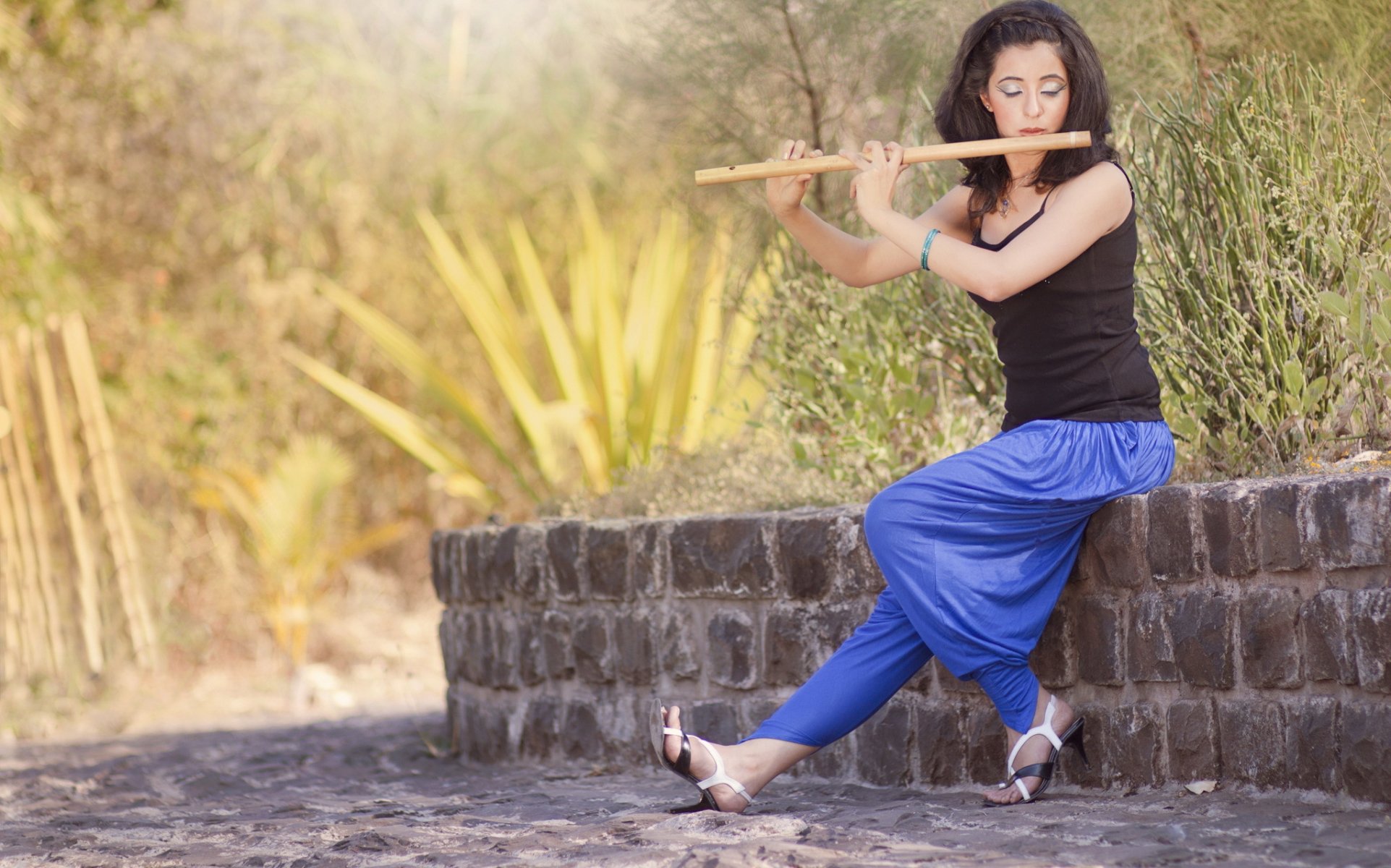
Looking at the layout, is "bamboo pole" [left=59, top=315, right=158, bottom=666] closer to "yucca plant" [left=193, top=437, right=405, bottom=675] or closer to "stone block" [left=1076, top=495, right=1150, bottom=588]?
"yucca plant" [left=193, top=437, right=405, bottom=675]

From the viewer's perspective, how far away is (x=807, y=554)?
2.75 metres

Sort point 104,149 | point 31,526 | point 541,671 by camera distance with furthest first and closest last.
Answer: point 104,149
point 31,526
point 541,671

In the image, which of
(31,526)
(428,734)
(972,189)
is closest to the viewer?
(972,189)

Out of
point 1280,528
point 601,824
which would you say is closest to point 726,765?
point 601,824

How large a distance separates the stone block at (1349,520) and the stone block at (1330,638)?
0.17 feet

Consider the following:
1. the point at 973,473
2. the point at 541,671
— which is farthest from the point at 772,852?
the point at 541,671

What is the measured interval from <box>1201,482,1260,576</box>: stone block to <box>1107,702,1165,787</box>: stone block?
0.90 feet

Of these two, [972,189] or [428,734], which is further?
[428,734]

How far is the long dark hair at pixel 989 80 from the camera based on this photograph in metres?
2.24

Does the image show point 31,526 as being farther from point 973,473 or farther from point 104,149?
point 973,473

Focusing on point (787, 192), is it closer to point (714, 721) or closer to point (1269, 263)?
point (1269, 263)

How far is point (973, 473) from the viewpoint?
7.23 ft

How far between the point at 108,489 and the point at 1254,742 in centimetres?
423

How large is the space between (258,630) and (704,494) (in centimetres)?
366
